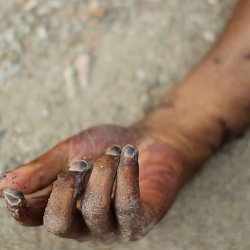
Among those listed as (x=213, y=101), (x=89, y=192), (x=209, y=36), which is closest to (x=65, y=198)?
(x=89, y=192)

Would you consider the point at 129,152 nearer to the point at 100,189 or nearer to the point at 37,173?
the point at 100,189

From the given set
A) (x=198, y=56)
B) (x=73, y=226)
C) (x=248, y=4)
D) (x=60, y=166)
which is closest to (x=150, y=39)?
(x=198, y=56)

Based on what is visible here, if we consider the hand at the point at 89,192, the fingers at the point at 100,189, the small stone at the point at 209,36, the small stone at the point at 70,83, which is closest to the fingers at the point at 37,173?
the hand at the point at 89,192

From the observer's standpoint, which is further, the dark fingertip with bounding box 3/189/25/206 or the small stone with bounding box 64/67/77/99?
the small stone with bounding box 64/67/77/99

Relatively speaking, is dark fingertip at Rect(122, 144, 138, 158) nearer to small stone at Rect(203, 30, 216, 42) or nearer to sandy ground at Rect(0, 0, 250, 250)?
sandy ground at Rect(0, 0, 250, 250)

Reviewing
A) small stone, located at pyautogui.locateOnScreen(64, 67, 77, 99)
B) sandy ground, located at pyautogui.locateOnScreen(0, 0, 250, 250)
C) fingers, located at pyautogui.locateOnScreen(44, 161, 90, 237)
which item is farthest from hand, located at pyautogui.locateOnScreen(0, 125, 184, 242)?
small stone, located at pyautogui.locateOnScreen(64, 67, 77, 99)

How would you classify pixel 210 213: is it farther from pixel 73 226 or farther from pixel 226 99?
pixel 73 226

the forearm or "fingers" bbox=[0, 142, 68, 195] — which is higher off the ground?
"fingers" bbox=[0, 142, 68, 195]
